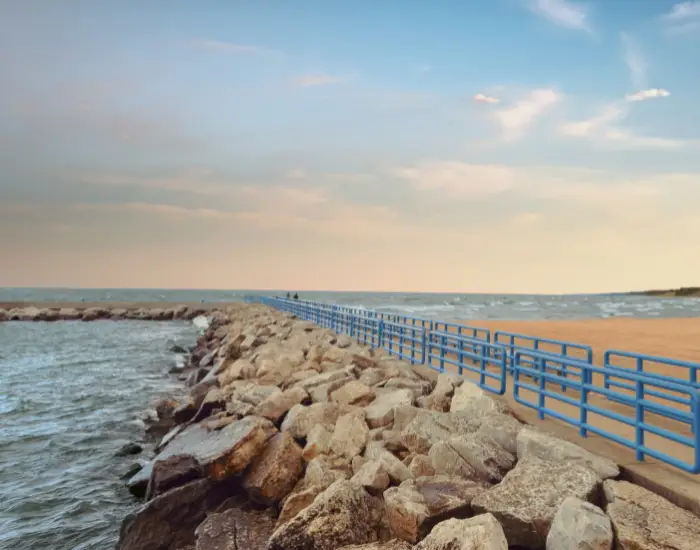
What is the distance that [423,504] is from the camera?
5.07 meters

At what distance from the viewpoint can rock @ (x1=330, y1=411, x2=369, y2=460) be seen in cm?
714

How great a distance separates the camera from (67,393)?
1775cm

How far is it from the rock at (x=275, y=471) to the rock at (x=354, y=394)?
1943mm

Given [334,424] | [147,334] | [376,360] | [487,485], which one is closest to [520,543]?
[487,485]

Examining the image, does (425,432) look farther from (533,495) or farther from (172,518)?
(172,518)

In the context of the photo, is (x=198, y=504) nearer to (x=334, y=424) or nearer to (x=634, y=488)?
(x=334, y=424)

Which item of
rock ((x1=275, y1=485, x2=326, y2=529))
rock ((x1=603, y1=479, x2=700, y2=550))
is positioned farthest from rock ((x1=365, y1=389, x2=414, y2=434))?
rock ((x1=603, y1=479, x2=700, y2=550))

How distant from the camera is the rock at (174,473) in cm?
749

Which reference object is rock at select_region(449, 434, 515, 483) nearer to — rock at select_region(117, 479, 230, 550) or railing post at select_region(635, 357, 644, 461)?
railing post at select_region(635, 357, 644, 461)

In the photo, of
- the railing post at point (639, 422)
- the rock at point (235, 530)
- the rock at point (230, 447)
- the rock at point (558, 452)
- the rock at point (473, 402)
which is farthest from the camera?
the rock at point (473, 402)

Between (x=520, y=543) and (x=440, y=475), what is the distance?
1.19 meters

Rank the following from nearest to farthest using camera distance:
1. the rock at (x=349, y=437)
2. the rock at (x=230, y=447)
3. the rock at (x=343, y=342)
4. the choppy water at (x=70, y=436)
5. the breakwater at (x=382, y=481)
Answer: the breakwater at (x=382, y=481) → the rock at (x=349, y=437) → the rock at (x=230, y=447) → the choppy water at (x=70, y=436) → the rock at (x=343, y=342)

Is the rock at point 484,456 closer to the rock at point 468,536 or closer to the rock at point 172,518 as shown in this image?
the rock at point 468,536

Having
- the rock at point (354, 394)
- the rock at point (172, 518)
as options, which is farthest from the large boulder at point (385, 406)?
the rock at point (172, 518)
